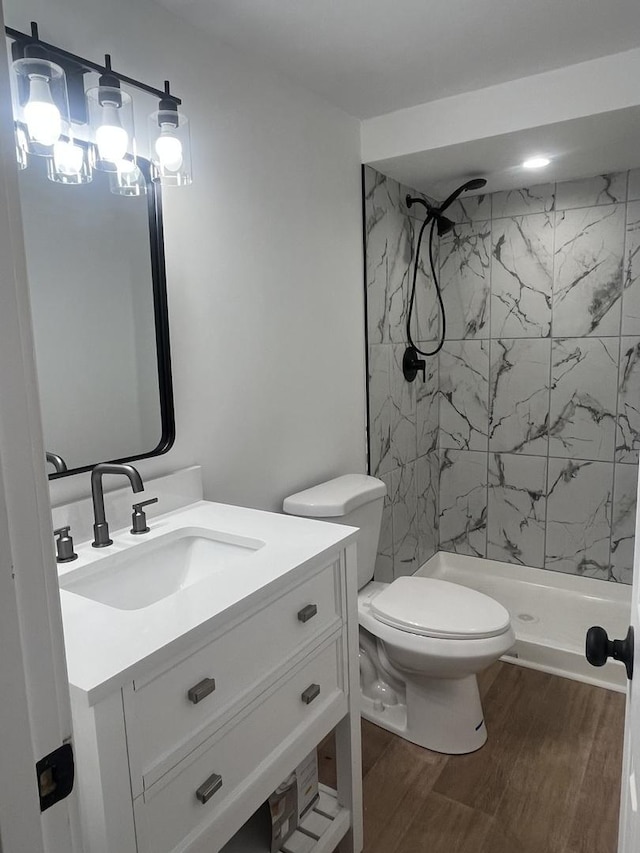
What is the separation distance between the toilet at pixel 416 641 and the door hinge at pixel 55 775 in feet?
4.73

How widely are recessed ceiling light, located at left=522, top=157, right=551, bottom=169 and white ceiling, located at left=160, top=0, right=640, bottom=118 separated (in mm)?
456

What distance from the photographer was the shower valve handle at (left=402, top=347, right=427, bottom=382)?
9.47 ft

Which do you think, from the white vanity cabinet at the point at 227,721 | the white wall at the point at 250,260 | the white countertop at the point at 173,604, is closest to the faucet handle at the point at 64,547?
the white countertop at the point at 173,604

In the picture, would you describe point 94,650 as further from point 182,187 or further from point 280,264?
point 280,264

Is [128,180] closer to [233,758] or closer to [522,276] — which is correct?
[233,758]

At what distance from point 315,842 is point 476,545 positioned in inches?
80.1

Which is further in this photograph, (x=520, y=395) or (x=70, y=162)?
(x=520, y=395)

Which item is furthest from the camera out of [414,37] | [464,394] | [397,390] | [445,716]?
[464,394]

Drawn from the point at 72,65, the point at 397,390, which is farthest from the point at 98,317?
the point at 397,390

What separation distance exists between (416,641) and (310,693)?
65cm

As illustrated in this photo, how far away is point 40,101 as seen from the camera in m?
1.26

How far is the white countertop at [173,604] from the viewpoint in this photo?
0.92 meters

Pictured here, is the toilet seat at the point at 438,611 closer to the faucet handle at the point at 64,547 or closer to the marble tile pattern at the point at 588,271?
the faucet handle at the point at 64,547

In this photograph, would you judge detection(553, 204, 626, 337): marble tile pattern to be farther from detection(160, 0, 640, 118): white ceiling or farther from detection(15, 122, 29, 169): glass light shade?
detection(15, 122, 29, 169): glass light shade
